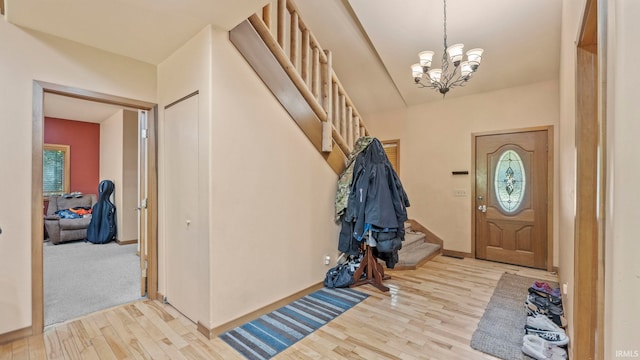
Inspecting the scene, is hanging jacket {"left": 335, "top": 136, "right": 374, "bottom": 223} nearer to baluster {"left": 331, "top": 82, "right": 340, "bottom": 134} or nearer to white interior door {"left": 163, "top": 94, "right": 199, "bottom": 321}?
baluster {"left": 331, "top": 82, "right": 340, "bottom": 134}

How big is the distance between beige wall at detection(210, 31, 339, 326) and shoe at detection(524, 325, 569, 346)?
2.04 meters

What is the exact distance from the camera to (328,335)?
236cm

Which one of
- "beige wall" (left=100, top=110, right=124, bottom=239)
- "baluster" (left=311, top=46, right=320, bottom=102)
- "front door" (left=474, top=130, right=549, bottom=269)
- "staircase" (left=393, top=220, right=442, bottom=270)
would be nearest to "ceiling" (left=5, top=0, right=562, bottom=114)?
"front door" (left=474, top=130, right=549, bottom=269)

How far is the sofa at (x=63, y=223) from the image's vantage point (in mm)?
5488

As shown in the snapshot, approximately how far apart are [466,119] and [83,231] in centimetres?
748

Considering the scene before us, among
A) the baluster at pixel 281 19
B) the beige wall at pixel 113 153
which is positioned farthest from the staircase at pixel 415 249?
the beige wall at pixel 113 153

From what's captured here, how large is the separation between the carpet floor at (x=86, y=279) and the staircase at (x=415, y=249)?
3.34m

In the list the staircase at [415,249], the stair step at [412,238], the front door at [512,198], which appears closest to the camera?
the staircase at [415,249]

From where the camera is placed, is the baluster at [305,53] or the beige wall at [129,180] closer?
the baluster at [305,53]

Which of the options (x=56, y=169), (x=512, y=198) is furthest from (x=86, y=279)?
(x=512, y=198)

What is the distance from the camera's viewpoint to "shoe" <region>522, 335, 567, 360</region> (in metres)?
2.02

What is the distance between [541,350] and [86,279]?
477 centimetres

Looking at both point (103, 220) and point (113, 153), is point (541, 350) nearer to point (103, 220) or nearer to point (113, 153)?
point (103, 220)

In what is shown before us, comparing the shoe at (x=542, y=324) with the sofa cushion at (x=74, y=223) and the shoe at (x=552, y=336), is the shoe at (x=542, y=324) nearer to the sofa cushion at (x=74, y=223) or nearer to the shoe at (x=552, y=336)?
the shoe at (x=552, y=336)
